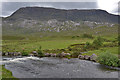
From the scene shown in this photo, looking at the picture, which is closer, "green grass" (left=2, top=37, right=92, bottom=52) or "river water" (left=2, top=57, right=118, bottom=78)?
"river water" (left=2, top=57, right=118, bottom=78)

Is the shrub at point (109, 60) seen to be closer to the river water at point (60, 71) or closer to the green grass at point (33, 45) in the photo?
the river water at point (60, 71)

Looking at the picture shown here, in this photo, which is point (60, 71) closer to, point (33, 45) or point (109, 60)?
point (109, 60)

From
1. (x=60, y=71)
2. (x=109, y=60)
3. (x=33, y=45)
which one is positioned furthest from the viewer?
(x=33, y=45)

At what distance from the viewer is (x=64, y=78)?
35094 mm

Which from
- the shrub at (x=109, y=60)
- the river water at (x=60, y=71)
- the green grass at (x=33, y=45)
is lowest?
the river water at (x=60, y=71)

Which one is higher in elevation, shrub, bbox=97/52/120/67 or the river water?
shrub, bbox=97/52/120/67

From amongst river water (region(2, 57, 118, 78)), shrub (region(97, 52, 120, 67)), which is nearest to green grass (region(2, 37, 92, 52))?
river water (region(2, 57, 118, 78))

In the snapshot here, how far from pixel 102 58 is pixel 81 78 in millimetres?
23106

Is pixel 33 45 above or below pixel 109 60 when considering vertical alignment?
above

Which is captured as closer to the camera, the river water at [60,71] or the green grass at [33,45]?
the river water at [60,71]

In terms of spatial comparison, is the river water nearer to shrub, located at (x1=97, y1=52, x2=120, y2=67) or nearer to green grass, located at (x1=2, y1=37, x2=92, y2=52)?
shrub, located at (x1=97, y1=52, x2=120, y2=67)

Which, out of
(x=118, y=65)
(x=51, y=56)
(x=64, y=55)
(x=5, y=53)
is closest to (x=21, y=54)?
(x=5, y=53)

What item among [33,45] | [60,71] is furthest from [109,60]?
[33,45]

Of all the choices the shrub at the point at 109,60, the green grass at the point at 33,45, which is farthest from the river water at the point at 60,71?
the green grass at the point at 33,45
